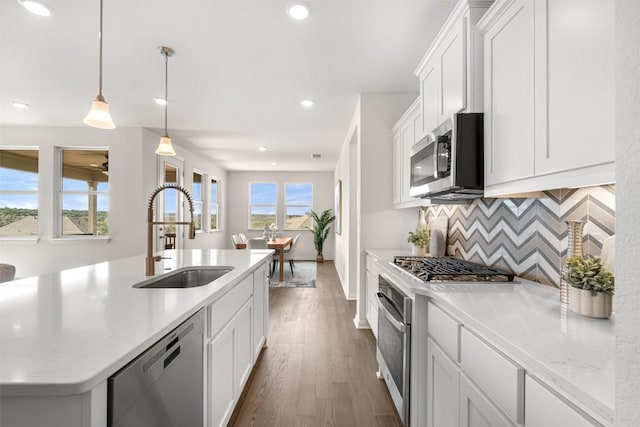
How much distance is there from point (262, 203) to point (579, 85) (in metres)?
8.69

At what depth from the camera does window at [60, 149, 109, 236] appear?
505cm

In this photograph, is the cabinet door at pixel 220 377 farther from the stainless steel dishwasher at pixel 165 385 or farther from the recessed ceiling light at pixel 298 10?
the recessed ceiling light at pixel 298 10

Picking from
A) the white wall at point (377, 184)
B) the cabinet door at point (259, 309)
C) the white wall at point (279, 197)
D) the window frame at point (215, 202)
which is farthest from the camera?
the white wall at point (279, 197)

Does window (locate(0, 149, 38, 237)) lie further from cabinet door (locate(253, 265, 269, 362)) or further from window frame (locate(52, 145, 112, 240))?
cabinet door (locate(253, 265, 269, 362))

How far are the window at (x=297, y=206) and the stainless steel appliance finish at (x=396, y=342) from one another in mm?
6974

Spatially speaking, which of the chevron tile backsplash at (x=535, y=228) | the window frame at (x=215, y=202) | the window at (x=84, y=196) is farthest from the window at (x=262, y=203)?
the chevron tile backsplash at (x=535, y=228)

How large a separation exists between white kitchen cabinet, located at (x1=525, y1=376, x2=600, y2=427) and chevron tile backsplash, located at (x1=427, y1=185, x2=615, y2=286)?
2.53 feet

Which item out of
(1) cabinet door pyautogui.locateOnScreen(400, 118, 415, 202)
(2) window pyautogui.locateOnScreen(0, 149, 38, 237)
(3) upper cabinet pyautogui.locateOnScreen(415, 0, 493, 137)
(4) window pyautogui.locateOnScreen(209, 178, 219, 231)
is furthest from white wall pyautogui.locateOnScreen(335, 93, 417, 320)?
(4) window pyautogui.locateOnScreen(209, 178, 219, 231)

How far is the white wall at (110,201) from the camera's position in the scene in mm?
4926

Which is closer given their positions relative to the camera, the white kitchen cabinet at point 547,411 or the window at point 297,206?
the white kitchen cabinet at point 547,411

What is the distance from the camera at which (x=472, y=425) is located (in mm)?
1109

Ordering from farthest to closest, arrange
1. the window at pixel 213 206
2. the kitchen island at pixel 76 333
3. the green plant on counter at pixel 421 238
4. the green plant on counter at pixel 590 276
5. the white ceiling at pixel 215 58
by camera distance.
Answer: the window at pixel 213 206
the green plant on counter at pixel 421 238
the white ceiling at pixel 215 58
the green plant on counter at pixel 590 276
the kitchen island at pixel 76 333

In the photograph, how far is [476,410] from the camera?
3.54ft

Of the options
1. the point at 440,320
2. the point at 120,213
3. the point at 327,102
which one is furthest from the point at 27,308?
the point at 120,213
